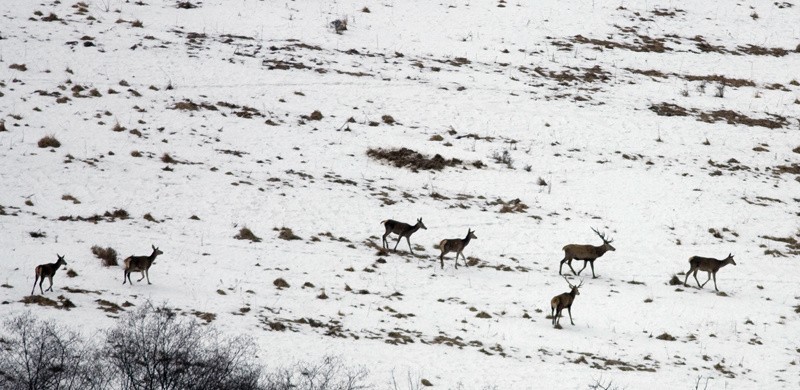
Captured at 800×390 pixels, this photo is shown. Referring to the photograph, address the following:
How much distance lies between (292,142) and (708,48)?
27.0 metres

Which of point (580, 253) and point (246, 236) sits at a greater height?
point (246, 236)

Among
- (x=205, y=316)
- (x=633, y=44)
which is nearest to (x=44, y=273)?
(x=205, y=316)

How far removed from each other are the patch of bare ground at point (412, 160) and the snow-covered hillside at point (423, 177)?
0.72 ft

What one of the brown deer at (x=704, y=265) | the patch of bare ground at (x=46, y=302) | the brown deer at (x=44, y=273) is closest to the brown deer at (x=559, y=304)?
the brown deer at (x=704, y=265)

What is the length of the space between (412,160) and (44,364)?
60.1 ft

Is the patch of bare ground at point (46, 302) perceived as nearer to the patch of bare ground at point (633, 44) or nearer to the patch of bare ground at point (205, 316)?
the patch of bare ground at point (205, 316)

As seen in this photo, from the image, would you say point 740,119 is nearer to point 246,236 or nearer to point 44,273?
point 246,236

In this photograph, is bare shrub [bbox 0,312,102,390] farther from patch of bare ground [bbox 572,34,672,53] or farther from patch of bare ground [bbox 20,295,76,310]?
patch of bare ground [bbox 572,34,672,53]

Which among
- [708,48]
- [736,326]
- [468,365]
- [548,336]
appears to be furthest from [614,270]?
[708,48]

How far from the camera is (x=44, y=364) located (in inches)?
420

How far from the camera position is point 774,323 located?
18203 mm

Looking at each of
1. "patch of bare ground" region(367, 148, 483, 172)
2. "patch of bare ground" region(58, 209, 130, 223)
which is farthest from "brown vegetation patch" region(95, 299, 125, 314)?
"patch of bare ground" region(367, 148, 483, 172)

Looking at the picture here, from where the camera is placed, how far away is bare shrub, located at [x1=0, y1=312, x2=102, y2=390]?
10.5 metres

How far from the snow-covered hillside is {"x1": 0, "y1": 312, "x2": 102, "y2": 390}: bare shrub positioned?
5.23 feet
